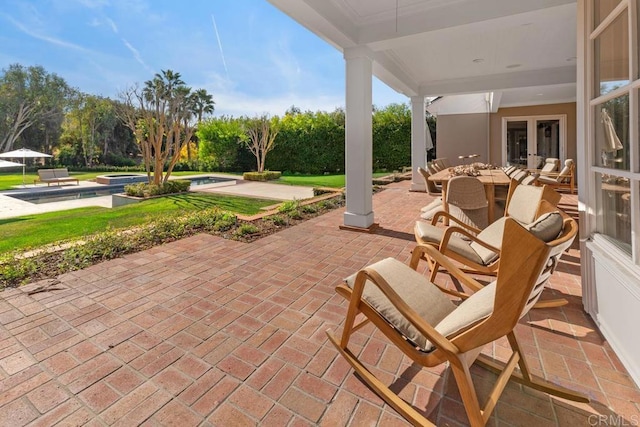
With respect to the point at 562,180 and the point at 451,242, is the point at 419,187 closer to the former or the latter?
the point at 562,180

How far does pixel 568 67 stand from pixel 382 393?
8.89 metres

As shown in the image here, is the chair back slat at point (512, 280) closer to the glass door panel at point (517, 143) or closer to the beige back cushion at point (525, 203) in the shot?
the beige back cushion at point (525, 203)

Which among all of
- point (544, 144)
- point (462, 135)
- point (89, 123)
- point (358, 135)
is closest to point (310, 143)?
point (462, 135)

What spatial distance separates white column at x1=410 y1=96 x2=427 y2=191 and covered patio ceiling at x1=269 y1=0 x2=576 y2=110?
52 cm

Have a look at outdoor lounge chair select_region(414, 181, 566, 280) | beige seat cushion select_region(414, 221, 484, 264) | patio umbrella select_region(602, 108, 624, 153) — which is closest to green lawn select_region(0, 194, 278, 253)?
beige seat cushion select_region(414, 221, 484, 264)

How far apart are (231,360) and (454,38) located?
17.9 feet

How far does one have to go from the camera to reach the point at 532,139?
11.8 meters

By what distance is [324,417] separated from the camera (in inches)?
62.3

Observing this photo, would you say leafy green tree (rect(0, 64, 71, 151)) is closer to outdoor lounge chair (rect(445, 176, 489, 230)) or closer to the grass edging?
the grass edging

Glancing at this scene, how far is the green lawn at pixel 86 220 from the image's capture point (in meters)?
5.30

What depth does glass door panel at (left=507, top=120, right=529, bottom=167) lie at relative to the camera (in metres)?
12.0

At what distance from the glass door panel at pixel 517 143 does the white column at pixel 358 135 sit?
31.2 feet

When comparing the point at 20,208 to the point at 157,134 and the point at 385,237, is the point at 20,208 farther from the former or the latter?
the point at 385,237

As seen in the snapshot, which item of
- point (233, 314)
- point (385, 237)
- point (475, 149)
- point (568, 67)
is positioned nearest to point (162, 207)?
point (385, 237)
